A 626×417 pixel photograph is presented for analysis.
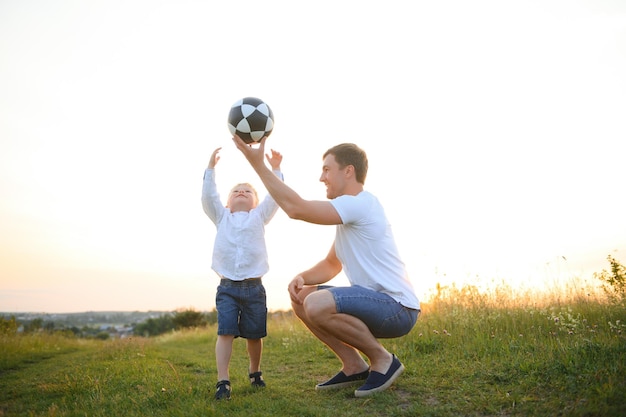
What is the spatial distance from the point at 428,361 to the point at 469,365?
0.53 metres

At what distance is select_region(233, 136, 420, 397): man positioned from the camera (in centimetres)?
380

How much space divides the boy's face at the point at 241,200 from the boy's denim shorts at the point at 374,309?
→ 1.39 metres

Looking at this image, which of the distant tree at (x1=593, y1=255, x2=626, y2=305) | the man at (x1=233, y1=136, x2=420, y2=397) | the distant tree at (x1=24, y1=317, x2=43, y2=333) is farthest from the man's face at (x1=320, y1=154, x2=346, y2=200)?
the distant tree at (x1=24, y1=317, x2=43, y2=333)

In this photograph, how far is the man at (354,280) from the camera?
12.5 feet

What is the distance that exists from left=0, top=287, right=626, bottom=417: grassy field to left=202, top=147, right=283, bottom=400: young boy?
0.45 m

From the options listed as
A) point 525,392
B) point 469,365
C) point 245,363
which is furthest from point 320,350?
point 525,392

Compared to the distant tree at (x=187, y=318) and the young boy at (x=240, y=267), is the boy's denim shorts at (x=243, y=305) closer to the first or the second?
the young boy at (x=240, y=267)

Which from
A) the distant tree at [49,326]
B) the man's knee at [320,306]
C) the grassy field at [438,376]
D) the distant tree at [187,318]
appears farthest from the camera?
the distant tree at [187,318]

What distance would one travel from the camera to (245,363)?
269 inches

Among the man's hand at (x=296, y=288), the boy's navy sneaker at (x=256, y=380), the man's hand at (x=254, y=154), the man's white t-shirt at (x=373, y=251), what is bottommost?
the boy's navy sneaker at (x=256, y=380)

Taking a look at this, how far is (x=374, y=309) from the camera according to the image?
3.81 meters

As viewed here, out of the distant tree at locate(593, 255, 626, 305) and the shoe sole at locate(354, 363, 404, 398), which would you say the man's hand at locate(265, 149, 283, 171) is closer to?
the shoe sole at locate(354, 363, 404, 398)

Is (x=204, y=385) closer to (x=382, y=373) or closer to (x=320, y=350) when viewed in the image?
(x=382, y=373)

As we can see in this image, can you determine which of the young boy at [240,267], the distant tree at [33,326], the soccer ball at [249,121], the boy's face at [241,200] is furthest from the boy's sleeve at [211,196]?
the distant tree at [33,326]
